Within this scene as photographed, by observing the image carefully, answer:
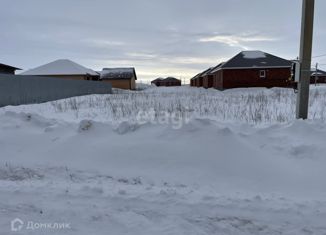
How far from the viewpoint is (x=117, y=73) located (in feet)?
220

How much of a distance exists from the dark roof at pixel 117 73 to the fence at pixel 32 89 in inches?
1448

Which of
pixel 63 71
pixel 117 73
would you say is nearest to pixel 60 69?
pixel 63 71

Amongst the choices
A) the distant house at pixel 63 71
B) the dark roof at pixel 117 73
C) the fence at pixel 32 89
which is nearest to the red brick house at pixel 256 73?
the fence at pixel 32 89

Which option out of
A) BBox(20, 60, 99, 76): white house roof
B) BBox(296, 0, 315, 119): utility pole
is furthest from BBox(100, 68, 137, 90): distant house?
BBox(296, 0, 315, 119): utility pole

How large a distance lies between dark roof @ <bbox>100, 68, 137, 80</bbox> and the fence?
36774 mm

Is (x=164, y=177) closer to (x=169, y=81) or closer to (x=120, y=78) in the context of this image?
(x=120, y=78)

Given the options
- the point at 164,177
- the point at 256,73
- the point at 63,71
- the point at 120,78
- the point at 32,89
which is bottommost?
the point at 164,177

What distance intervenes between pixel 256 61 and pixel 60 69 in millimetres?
33492

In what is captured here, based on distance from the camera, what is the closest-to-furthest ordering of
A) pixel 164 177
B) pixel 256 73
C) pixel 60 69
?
pixel 164 177, pixel 256 73, pixel 60 69

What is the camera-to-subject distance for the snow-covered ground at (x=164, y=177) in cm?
315

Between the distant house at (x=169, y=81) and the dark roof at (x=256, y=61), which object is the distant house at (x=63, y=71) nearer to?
the dark roof at (x=256, y=61)

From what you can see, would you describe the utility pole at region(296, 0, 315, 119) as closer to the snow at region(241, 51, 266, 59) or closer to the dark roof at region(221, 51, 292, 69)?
the dark roof at region(221, 51, 292, 69)

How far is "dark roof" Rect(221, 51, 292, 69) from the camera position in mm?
37062

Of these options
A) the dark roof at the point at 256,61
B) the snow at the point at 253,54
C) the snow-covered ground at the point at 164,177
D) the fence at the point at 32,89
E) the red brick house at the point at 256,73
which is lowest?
the snow-covered ground at the point at 164,177
